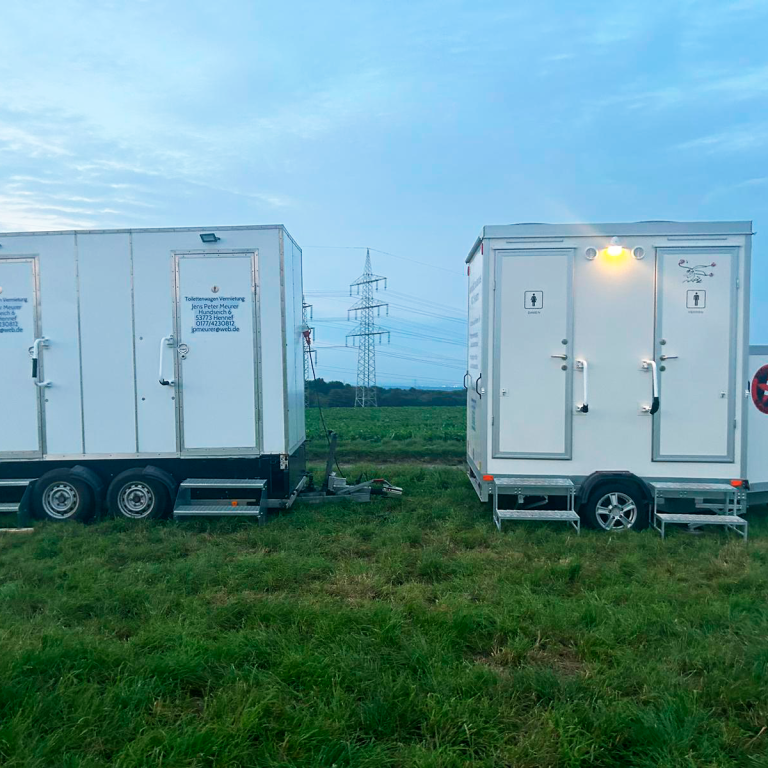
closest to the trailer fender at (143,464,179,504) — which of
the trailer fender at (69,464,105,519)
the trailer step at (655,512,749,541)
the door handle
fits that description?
the trailer fender at (69,464,105,519)

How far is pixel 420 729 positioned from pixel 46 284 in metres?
6.94

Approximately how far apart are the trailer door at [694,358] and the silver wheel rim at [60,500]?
Result: 6865 millimetres

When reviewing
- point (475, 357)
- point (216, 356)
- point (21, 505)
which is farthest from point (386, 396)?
point (21, 505)

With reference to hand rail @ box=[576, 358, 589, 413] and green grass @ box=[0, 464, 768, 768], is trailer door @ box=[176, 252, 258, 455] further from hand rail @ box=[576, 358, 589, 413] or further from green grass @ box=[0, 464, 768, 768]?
hand rail @ box=[576, 358, 589, 413]

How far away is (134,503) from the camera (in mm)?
7848

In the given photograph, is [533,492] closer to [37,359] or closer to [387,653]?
[387,653]

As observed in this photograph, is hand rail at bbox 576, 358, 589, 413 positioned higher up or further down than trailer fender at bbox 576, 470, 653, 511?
higher up

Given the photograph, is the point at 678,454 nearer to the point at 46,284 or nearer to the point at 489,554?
the point at 489,554

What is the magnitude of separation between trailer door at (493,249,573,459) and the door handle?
214 inches

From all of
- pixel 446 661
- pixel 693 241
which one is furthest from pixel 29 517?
pixel 693 241

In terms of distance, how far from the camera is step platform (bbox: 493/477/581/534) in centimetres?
718

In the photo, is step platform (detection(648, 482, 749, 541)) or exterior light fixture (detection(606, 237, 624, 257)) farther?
exterior light fixture (detection(606, 237, 624, 257))

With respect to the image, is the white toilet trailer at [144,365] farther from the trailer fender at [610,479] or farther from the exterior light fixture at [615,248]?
the exterior light fixture at [615,248]

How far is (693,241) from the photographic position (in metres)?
7.27
